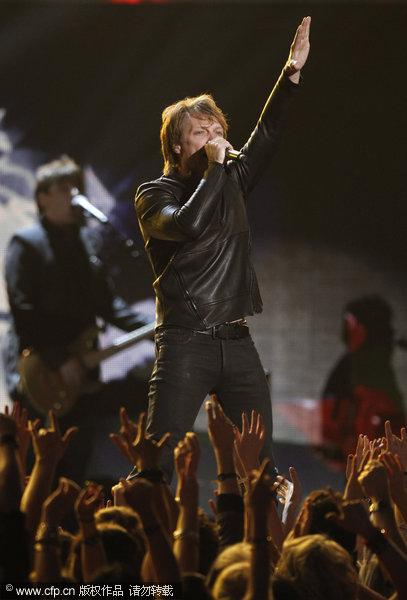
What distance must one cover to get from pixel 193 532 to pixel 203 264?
1.06 m

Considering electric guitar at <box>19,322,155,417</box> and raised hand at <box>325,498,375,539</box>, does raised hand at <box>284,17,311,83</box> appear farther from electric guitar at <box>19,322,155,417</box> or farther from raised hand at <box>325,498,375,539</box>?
electric guitar at <box>19,322,155,417</box>

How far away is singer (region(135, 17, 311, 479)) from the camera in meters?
2.60

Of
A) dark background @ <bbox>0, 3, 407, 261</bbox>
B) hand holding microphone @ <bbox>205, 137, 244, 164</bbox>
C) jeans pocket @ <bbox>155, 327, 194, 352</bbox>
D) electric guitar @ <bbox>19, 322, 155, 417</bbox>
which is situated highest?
dark background @ <bbox>0, 3, 407, 261</bbox>

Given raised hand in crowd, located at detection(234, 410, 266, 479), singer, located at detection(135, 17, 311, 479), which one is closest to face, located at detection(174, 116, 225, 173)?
singer, located at detection(135, 17, 311, 479)

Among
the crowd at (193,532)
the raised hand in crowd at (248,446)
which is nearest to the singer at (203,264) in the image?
the raised hand in crowd at (248,446)

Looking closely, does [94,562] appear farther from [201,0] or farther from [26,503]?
[201,0]

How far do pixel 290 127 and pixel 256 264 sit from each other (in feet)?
2.97

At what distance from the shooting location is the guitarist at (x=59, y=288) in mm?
5379

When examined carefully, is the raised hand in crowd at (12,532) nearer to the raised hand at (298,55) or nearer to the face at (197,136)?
the face at (197,136)

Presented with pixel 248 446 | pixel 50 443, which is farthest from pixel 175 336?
pixel 50 443

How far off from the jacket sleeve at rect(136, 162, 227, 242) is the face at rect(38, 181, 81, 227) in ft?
9.56

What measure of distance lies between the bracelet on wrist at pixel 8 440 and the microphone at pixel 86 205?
3.63m

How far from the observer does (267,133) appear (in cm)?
280

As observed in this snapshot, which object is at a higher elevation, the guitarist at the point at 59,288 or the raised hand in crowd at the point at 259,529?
the guitarist at the point at 59,288
